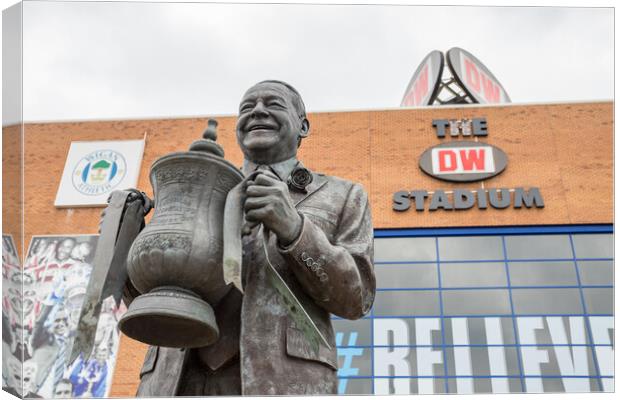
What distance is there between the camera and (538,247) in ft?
72.9

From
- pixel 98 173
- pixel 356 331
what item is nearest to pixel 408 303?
pixel 356 331

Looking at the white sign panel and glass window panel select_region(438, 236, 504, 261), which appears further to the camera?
the white sign panel

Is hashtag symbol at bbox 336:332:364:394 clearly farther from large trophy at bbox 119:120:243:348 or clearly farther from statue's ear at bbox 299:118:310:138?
large trophy at bbox 119:120:243:348

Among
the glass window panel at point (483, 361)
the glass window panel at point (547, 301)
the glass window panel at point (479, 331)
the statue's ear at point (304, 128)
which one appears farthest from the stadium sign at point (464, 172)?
the statue's ear at point (304, 128)

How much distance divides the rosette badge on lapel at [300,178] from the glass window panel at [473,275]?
1873cm

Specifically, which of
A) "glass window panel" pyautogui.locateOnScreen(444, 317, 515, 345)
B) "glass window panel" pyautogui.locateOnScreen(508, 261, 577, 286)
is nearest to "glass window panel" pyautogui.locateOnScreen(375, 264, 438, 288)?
"glass window panel" pyautogui.locateOnScreen(444, 317, 515, 345)

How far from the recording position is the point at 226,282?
2.74 metres

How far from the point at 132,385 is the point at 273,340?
18.7m

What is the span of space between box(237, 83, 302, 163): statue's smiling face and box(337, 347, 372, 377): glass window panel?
57.6ft

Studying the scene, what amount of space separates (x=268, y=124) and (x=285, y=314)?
97cm

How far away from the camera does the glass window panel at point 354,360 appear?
2053cm

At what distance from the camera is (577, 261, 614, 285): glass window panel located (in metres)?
21.7

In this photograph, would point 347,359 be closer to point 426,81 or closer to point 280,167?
point 426,81

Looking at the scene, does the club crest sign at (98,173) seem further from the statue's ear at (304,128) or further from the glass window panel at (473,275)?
the statue's ear at (304,128)
